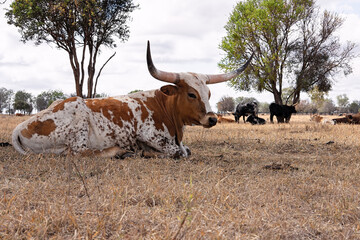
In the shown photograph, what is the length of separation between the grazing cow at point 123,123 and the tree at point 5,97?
4070 inches

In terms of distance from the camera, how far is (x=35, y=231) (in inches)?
83.7

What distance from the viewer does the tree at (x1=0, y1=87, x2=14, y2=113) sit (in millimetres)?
97637

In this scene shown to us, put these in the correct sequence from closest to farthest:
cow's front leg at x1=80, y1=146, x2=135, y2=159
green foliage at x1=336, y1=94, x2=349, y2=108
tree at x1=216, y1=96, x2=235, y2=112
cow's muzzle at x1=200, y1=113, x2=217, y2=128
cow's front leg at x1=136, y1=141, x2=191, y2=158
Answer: cow's muzzle at x1=200, y1=113, x2=217, y2=128, cow's front leg at x1=80, y1=146, x2=135, y2=159, cow's front leg at x1=136, y1=141, x2=191, y2=158, tree at x1=216, y1=96, x2=235, y2=112, green foliage at x1=336, y1=94, x2=349, y2=108

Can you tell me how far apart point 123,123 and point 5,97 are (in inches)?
4316

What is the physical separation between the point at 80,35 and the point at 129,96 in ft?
47.6

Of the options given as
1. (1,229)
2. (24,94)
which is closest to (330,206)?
(1,229)

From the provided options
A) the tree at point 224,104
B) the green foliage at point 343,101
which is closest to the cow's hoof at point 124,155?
the tree at point 224,104

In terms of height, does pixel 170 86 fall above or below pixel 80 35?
below

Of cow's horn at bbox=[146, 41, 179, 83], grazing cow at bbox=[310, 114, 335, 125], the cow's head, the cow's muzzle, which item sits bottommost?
grazing cow at bbox=[310, 114, 335, 125]

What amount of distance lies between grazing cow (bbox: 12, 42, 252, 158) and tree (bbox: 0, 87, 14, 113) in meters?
103

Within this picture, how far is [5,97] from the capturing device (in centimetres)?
10050

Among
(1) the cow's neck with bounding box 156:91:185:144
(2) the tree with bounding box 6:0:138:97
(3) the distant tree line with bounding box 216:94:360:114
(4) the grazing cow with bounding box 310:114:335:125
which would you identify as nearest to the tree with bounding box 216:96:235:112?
(3) the distant tree line with bounding box 216:94:360:114

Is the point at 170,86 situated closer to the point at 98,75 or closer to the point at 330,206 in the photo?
the point at 330,206

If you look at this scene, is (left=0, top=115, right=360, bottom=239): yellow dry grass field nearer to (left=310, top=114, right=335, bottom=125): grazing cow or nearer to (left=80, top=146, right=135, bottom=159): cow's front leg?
(left=80, top=146, right=135, bottom=159): cow's front leg
